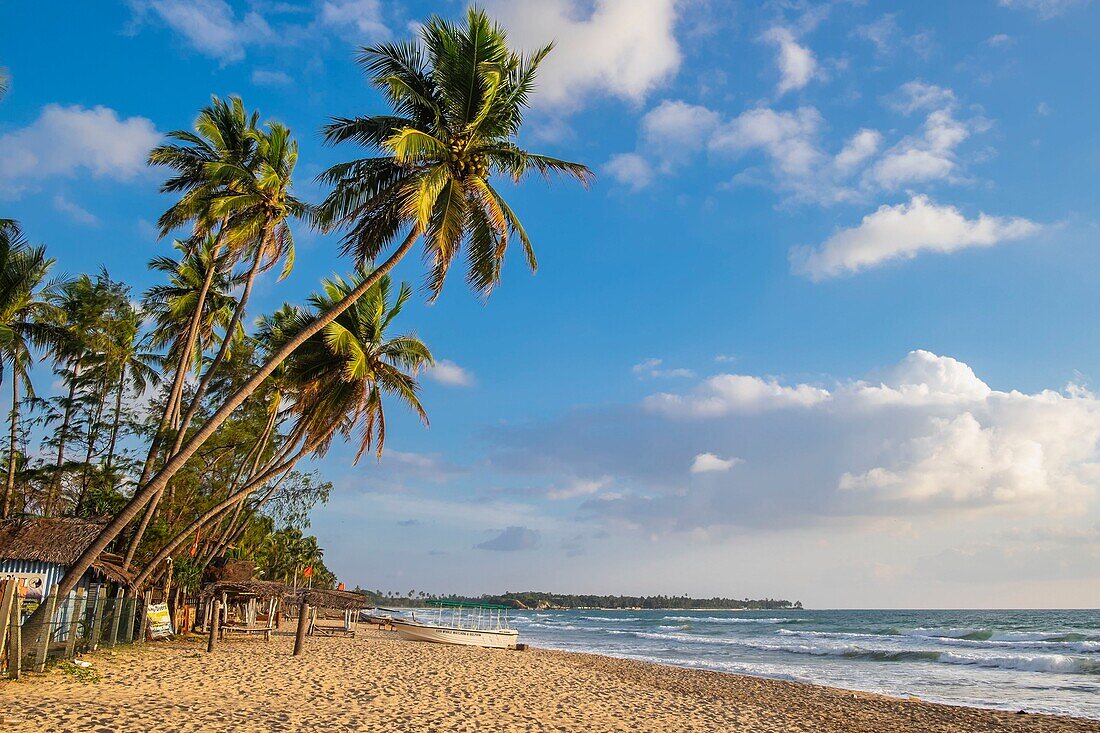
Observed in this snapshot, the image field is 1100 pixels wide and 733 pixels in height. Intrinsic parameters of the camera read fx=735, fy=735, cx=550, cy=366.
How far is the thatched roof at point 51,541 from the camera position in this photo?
15461 millimetres

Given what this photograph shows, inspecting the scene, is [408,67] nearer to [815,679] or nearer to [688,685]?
[688,685]

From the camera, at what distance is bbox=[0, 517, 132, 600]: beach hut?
15.5 m

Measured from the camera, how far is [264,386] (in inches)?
843

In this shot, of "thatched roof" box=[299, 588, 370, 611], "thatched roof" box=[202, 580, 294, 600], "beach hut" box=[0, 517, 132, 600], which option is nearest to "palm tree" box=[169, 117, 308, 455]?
"beach hut" box=[0, 517, 132, 600]

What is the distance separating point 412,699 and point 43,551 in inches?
375

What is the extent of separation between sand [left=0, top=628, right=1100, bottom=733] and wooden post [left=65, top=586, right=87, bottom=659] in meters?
0.64

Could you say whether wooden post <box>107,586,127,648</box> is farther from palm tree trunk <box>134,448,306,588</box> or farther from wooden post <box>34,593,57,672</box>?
wooden post <box>34,593,57,672</box>

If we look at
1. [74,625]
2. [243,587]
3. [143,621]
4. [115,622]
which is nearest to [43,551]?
[115,622]

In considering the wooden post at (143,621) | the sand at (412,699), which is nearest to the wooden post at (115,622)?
the sand at (412,699)

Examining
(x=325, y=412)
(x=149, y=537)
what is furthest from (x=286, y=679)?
(x=149, y=537)

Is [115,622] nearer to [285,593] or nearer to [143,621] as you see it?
[143,621]

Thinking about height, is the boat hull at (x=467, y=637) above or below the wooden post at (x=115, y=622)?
below

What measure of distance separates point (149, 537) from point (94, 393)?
5706 mm

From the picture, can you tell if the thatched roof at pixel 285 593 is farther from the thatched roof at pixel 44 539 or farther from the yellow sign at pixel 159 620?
the thatched roof at pixel 44 539
